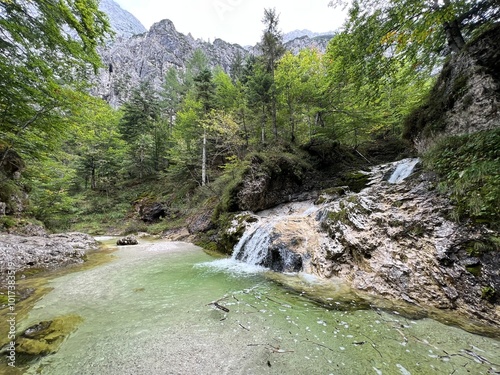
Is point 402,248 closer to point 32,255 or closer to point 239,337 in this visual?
point 239,337

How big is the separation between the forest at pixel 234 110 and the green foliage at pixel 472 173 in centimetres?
2

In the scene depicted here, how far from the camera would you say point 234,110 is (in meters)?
16.6

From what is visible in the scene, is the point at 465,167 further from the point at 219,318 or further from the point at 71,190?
the point at 71,190

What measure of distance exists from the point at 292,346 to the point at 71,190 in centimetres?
2815

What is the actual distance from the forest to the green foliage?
2cm

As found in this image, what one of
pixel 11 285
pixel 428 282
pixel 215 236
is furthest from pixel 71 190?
pixel 428 282

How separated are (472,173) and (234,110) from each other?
48.4 ft

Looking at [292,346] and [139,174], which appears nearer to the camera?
[292,346]

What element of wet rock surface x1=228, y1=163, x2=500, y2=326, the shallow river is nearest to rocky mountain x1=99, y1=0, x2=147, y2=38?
wet rock surface x1=228, y1=163, x2=500, y2=326

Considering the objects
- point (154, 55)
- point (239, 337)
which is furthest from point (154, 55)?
point (239, 337)

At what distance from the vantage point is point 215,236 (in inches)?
405

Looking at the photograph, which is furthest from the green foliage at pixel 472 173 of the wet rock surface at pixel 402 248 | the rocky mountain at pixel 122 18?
the rocky mountain at pixel 122 18

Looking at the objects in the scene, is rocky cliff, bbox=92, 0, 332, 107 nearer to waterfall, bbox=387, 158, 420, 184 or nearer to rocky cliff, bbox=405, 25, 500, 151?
waterfall, bbox=387, 158, 420, 184

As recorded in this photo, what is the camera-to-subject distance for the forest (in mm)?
5043
